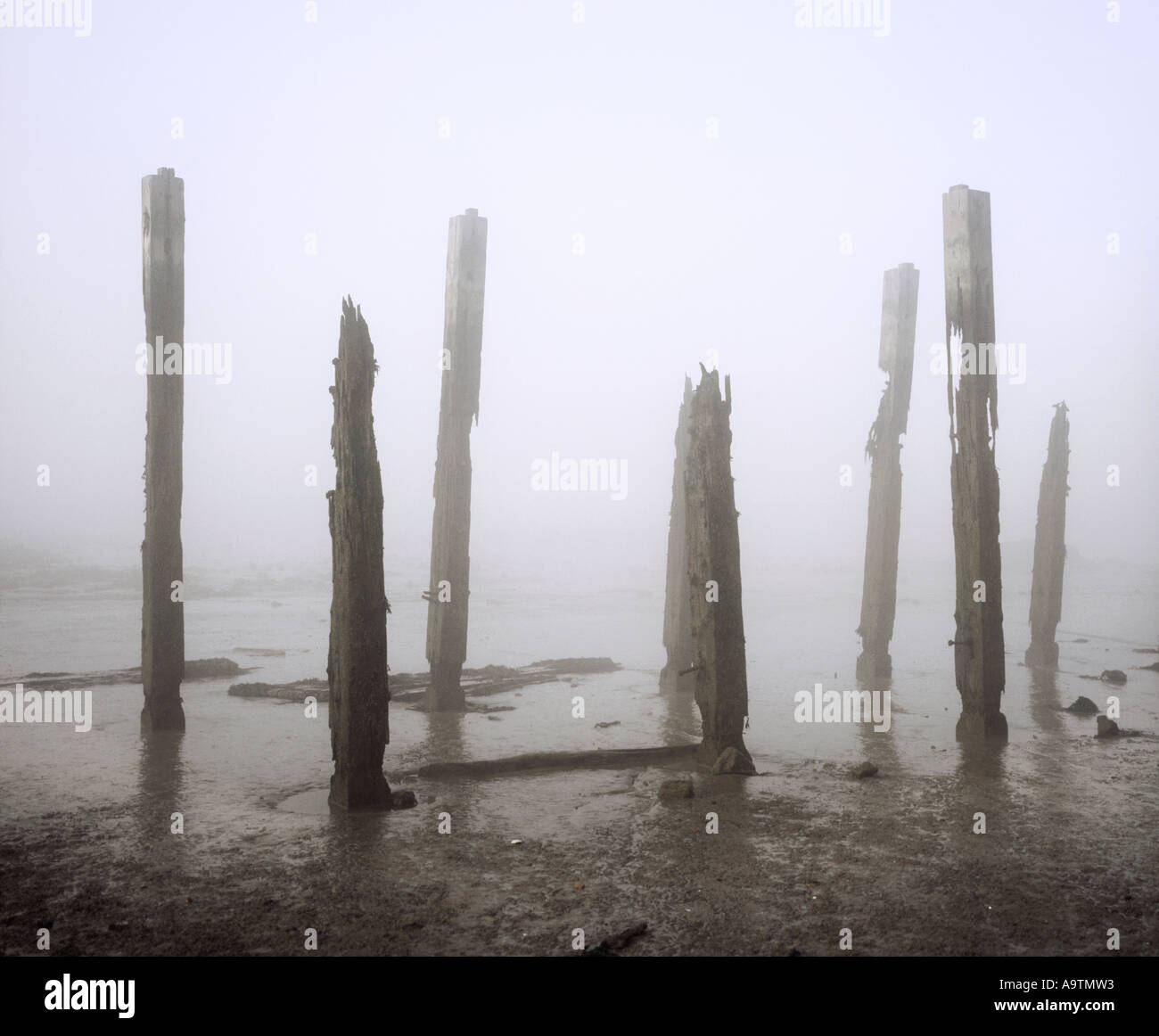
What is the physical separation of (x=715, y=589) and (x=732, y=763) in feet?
5.56

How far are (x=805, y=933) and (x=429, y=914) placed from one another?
86.7 inches

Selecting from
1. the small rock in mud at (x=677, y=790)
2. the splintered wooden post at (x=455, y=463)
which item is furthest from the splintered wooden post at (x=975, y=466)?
the splintered wooden post at (x=455, y=463)

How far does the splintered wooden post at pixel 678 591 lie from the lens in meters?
15.2

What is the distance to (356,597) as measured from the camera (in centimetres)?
821

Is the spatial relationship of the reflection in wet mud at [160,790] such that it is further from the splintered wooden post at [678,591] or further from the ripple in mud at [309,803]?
the splintered wooden post at [678,591]

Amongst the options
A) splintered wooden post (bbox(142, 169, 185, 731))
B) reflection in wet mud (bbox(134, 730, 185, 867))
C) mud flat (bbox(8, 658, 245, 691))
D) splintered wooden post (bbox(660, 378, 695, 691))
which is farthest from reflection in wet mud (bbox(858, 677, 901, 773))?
mud flat (bbox(8, 658, 245, 691))

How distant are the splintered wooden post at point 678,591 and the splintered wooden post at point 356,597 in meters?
7.48

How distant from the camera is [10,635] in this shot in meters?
19.9

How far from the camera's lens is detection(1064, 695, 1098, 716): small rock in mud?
13273mm

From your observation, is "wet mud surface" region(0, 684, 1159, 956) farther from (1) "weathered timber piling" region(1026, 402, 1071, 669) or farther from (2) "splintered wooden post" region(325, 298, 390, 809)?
(1) "weathered timber piling" region(1026, 402, 1071, 669)

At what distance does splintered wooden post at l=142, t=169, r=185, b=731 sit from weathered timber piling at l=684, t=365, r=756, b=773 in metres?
6.00

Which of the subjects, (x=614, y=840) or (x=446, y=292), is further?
(x=446, y=292)
